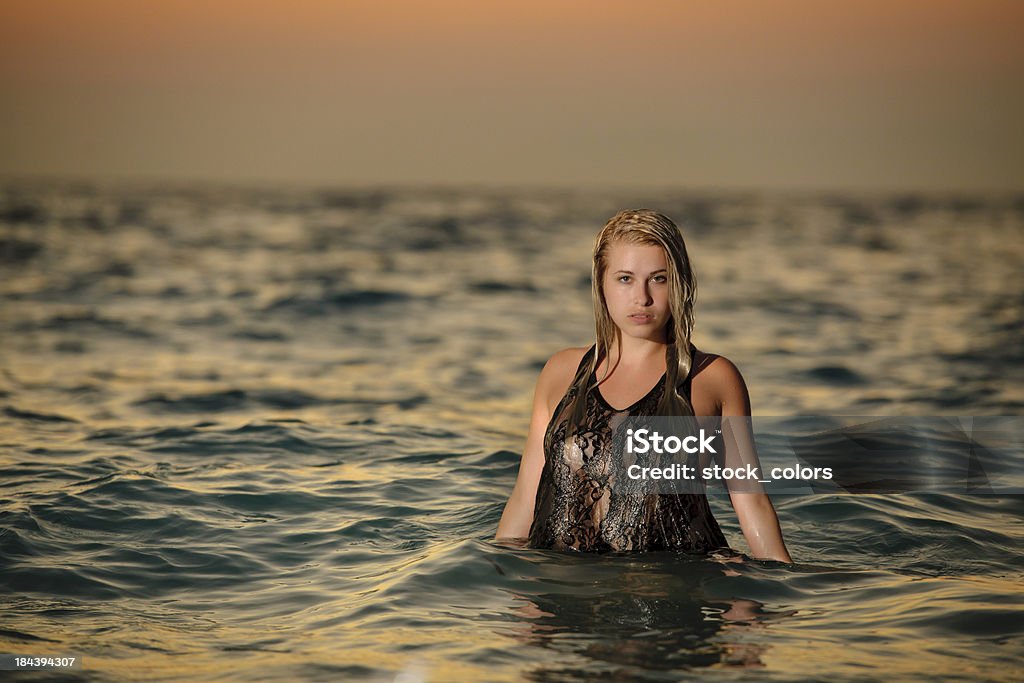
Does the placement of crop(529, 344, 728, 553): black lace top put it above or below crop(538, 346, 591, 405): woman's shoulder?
below

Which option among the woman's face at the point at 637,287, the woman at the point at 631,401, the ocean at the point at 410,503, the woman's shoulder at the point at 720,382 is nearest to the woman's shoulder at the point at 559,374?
the woman at the point at 631,401

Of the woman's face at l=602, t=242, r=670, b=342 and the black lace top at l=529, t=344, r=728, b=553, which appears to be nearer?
the woman's face at l=602, t=242, r=670, b=342

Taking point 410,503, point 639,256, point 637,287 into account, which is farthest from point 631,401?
point 410,503

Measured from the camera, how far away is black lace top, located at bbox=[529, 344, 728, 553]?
566cm

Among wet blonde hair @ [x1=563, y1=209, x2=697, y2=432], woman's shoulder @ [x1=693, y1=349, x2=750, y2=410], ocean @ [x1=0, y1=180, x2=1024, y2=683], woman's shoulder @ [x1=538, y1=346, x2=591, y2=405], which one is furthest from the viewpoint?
woman's shoulder @ [x1=538, y1=346, x2=591, y2=405]

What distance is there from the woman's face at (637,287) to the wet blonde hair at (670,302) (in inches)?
1.2

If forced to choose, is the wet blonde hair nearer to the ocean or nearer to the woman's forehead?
the woman's forehead

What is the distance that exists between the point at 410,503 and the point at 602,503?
247 cm

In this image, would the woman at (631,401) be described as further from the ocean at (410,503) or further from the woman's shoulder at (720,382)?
the ocean at (410,503)

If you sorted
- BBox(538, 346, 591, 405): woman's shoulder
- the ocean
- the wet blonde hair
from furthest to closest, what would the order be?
1. BBox(538, 346, 591, 405): woman's shoulder
2. the wet blonde hair
3. the ocean

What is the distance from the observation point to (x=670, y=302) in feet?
18.1

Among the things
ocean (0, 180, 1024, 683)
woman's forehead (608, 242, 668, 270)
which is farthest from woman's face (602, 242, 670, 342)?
ocean (0, 180, 1024, 683)

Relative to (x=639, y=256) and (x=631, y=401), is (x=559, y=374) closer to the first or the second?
(x=631, y=401)

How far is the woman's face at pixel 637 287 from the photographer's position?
5461mm
